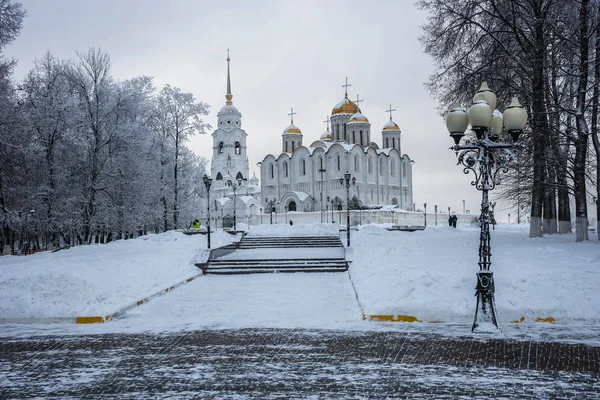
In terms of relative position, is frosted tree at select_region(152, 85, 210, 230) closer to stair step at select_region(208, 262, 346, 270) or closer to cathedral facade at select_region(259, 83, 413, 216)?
stair step at select_region(208, 262, 346, 270)

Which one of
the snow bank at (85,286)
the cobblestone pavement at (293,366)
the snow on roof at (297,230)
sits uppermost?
the snow on roof at (297,230)

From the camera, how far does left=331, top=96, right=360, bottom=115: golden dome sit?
76500 mm

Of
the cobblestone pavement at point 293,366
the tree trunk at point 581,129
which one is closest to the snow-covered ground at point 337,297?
the cobblestone pavement at point 293,366

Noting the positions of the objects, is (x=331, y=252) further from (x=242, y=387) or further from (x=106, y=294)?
(x=242, y=387)

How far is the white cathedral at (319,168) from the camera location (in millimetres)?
67938

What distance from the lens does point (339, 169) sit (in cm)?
6806

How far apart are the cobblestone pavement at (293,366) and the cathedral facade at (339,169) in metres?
54.4

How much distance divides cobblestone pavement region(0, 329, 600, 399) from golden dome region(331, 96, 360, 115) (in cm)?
6905

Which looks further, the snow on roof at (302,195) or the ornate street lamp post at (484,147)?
the snow on roof at (302,195)

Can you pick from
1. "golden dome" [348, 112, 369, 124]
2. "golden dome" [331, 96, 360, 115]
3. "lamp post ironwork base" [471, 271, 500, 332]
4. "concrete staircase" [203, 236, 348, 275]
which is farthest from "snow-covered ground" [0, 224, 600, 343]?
"golden dome" [331, 96, 360, 115]

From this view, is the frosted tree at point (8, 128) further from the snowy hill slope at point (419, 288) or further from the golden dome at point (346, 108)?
the golden dome at point (346, 108)

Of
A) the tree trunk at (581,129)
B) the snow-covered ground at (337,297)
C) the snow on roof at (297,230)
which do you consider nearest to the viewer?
the snow-covered ground at (337,297)

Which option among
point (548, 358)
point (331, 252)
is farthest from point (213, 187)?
point (548, 358)

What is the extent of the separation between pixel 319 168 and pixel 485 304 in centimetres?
6035
